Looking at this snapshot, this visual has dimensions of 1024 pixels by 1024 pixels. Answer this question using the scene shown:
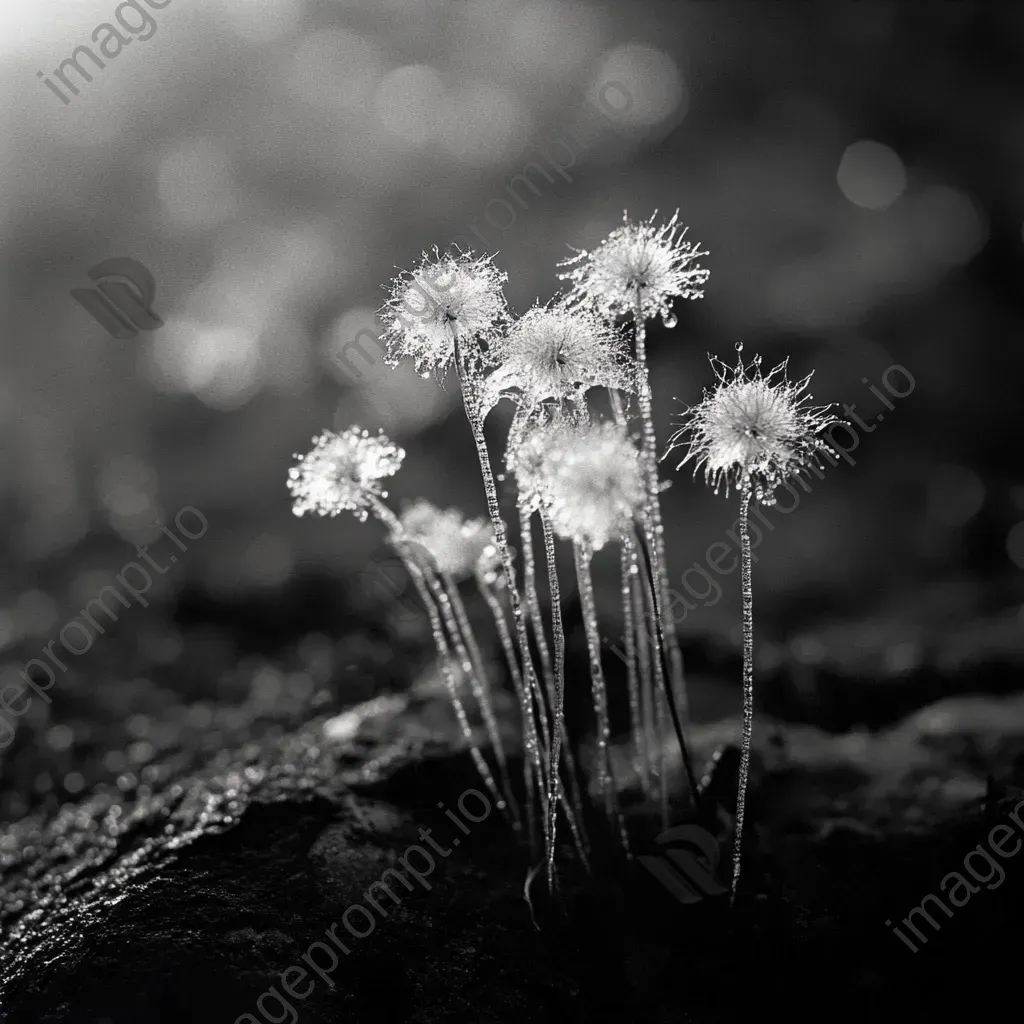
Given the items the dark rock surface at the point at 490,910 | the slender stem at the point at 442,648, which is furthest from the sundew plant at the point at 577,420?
the dark rock surface at the point at 490,910

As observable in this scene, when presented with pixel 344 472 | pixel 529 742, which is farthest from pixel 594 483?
pixel 529 742

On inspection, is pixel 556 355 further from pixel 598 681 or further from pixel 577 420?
pixel 598 681

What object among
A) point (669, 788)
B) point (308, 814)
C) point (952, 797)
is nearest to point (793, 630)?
point (952, 797)

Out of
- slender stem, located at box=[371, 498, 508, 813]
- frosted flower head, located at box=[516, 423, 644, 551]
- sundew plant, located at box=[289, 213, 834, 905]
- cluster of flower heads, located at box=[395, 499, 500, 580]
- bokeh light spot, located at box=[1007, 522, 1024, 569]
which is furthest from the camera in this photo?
bokeh light spot, located at box=[1007, 522, 1024, 569]

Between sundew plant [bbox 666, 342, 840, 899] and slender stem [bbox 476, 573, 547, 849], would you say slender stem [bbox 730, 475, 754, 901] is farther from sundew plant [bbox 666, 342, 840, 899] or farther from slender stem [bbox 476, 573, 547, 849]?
slender stem [bbox 476, 573, 547, 849]

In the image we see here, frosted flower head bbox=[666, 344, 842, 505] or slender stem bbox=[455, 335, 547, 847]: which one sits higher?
frosted flower head bbox=[666, 344, 842, 505]

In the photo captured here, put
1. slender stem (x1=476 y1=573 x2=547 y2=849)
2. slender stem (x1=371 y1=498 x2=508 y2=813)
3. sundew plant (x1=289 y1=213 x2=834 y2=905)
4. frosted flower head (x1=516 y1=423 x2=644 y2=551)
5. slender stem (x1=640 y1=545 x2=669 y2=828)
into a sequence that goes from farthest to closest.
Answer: slender stem (x1=371 y1=498 x2=508 y2=813), slender stem (x1=476 y1=573 x2=547 y2=849), slender stem (x1=640 y1=545 x2=669 y2=828), sundew plant (x1=289 y1=213 x2=834 y2=905), frosted flower head (x1=516 y1=423 x2=644 y2=551)

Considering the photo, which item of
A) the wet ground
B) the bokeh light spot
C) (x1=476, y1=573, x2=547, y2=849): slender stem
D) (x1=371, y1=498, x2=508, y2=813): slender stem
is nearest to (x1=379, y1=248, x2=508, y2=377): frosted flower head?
(x1=371, y1=498, x2=508, y2=813): slender stem
